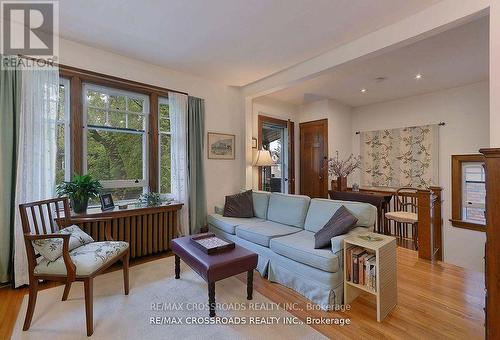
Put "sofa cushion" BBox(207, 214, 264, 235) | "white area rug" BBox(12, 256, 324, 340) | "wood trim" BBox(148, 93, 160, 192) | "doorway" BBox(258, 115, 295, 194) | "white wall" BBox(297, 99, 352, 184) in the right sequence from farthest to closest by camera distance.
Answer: "doorway" BBox(258, 115, 295, 194) → "white wall" BBox(297, 99, 352, 184) → "wood trim" BBox(148, 93, 160, 192) → "sofa cushion" BBox(207, 214, 264, 235) → "white area rug" BBox(12, 256, 324, 340)

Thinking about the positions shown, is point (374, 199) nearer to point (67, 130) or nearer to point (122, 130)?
point (122, 130)

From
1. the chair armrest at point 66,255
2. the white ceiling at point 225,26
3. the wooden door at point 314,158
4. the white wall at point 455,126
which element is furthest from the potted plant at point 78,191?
the white wall at point 455,126

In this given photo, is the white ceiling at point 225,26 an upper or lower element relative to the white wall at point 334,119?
upper

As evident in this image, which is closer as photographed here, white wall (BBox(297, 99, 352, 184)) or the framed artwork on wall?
the framed artwork on wall

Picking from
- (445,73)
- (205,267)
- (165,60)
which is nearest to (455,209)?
(445,73)

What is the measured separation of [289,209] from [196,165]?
1.64 metres

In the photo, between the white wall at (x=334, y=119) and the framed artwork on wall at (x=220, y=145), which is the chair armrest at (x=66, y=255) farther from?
the white wall at (x=334, y=119)

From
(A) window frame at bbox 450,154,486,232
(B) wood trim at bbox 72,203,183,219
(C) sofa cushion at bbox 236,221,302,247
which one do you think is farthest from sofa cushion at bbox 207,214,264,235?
(A) window frame at bbox 450,154,486,232

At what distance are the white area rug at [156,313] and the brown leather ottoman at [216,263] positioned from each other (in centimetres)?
19

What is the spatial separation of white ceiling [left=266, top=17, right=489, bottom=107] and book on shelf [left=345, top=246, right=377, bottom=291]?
2.18 metres

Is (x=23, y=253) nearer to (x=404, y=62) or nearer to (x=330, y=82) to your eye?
(x=330, y=82)

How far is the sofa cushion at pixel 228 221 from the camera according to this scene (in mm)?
3334

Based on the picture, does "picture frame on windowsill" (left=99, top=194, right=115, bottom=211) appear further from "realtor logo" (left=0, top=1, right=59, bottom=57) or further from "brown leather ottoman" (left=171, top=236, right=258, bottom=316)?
"realtor logo" (left=0, top=1, right=59, bottom=57)

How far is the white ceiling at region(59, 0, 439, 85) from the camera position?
221 cm
